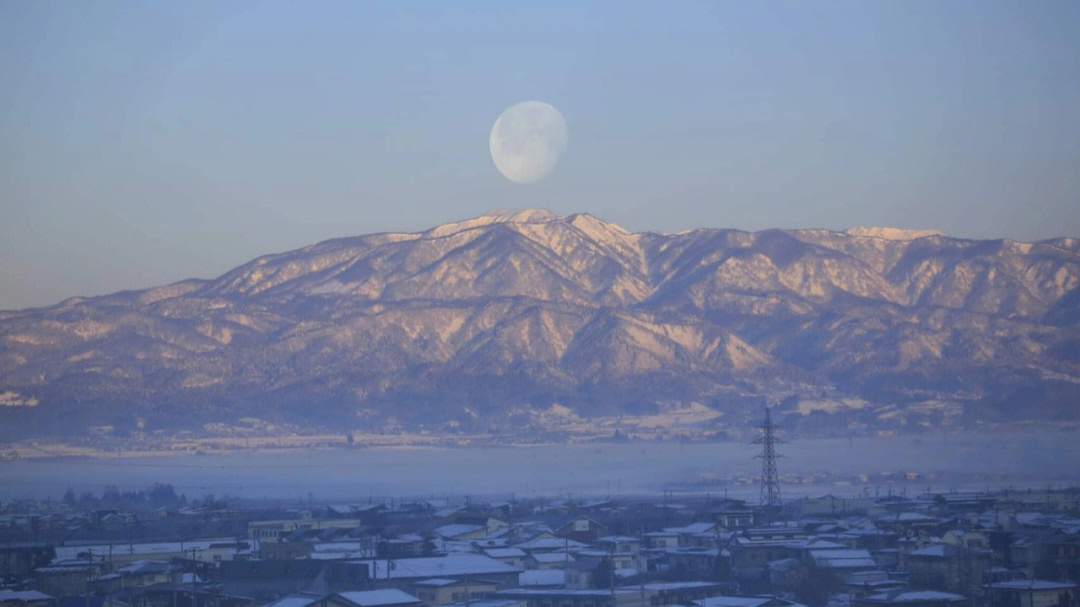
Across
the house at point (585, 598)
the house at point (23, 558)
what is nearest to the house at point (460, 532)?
the house at point (23, 558)

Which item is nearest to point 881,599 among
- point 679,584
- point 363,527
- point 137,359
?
point 679,584

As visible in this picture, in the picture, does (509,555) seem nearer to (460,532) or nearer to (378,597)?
(460,532)

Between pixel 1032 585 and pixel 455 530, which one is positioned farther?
pixel 455 530

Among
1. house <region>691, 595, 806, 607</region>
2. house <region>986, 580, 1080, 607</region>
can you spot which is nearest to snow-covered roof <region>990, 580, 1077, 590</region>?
house <region>986, 580, 1080, 607</region>

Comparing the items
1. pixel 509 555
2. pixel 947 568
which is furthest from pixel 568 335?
pixel 947 568

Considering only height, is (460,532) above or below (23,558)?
above

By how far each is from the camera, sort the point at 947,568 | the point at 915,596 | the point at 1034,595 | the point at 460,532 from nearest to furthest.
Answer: the point at 915,596
the point at 1034,595
the point at 947,568
the point at 460,532

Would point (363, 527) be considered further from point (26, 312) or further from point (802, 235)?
point (802, 235)
